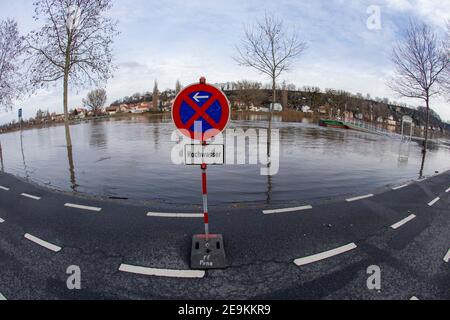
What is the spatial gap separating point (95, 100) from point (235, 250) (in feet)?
351

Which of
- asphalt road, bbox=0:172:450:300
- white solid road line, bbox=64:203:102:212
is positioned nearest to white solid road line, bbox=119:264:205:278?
asphalt road, bbox=0:172:450:300

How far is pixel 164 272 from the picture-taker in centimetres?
321

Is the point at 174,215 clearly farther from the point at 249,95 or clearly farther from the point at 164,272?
the point at 249,95

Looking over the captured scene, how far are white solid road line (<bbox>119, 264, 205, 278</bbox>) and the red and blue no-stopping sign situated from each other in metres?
1.73

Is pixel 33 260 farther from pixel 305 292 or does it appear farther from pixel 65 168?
pixel 65 168

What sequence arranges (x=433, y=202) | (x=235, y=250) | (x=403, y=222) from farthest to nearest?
(x=433, y=202) < (x=403, y=222) < (x=235, y=250)

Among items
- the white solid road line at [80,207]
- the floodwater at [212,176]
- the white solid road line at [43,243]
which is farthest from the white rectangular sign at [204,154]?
the white solid road line at [80,207]

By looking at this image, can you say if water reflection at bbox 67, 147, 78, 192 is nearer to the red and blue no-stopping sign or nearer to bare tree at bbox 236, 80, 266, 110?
the red and blue no-stopping sign

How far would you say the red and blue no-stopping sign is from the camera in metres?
3.17

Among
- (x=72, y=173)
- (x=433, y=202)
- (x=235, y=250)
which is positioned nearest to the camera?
(x=235, y=250)

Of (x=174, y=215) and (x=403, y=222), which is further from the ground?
(x=174, y=215)

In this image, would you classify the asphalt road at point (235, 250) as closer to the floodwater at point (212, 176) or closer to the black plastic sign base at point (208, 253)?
the black plastic sign base at point (208, 253)

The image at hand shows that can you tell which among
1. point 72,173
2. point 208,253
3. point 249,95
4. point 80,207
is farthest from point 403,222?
point 249,95
